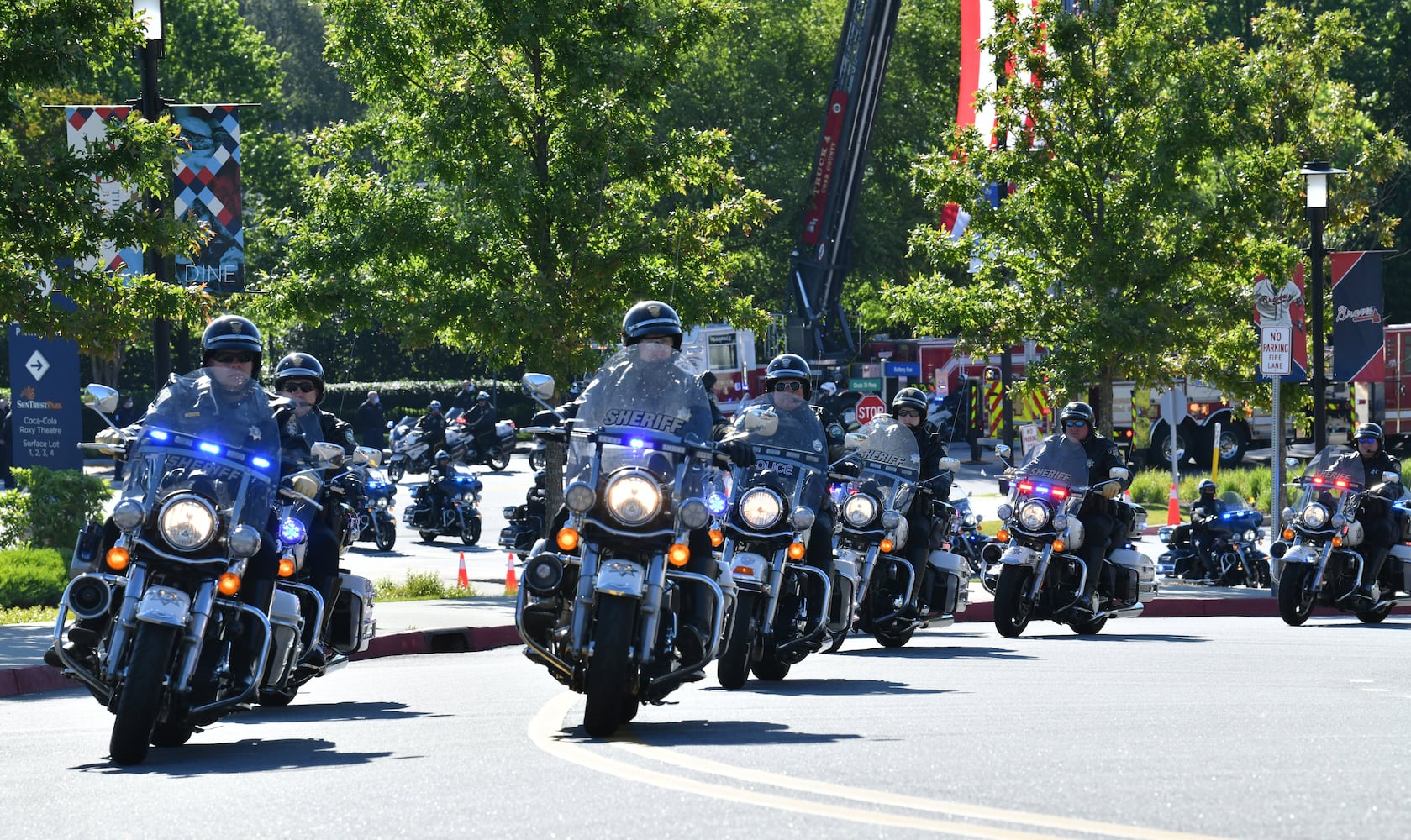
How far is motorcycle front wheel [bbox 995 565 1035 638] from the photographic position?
52.9 feet

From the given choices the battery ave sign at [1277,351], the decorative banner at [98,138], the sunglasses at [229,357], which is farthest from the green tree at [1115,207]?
the sunglasses at [229,357]

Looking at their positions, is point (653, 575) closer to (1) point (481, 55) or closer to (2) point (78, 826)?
(2) point (78, 826)

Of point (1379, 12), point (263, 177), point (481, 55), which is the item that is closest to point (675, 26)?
point (481, 55)

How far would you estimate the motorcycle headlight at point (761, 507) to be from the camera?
1173cm

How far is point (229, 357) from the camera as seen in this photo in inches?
383

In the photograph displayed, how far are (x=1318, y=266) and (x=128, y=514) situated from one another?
16.4 meters

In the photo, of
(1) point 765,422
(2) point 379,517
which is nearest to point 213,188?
(2) point 379,517

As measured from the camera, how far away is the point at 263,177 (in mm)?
52031

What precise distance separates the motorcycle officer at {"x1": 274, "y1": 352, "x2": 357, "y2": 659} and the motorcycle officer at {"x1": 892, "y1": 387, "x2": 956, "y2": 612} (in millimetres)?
4735

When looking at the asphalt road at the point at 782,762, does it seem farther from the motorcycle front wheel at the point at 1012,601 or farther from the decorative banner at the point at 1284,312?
the decorative banner at the point at 1284,312

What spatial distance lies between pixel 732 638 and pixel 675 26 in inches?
454

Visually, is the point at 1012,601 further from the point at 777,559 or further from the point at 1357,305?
the point at 1357,305

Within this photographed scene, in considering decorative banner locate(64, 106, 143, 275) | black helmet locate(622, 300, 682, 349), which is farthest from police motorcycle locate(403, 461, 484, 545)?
black helmet locate(622, 300, 682, 349)

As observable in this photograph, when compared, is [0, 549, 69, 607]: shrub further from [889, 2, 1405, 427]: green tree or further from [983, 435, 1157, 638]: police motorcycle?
[889, 2, 1405, 427]: green tree
